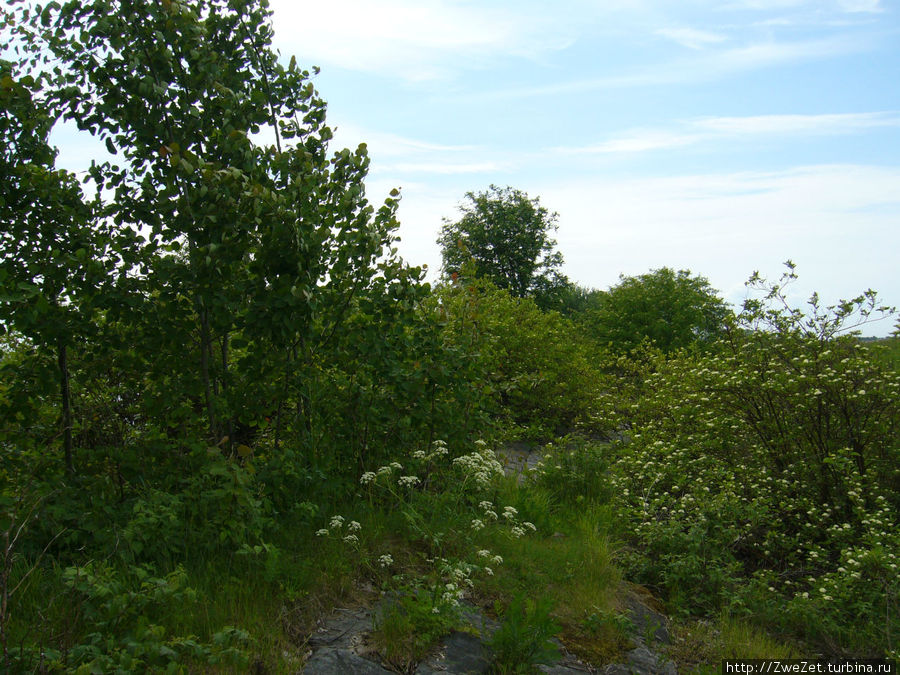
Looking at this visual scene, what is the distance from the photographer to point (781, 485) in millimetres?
6078

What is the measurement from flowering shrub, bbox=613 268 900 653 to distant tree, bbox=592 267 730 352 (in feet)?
39.2

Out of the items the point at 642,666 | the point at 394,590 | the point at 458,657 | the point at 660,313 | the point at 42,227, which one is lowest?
the point at 642,666

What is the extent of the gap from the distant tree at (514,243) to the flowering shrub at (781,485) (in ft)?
82.4

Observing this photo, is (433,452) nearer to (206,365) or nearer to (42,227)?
(206,365)

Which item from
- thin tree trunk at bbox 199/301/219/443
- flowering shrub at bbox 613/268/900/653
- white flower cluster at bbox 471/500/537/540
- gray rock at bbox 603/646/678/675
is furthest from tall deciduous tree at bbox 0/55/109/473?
flowering shrub at bbox 613/268/900/653

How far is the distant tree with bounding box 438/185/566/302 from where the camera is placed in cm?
3288

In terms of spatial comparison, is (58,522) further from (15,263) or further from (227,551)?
(15,263)

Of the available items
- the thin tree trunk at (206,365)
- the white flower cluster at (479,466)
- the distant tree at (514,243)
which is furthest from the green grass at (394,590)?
the distant tree at (514,243)

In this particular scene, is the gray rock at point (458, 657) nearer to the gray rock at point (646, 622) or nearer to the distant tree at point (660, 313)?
the gray rock at point (646, 622)

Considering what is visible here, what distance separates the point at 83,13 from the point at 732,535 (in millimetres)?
5732

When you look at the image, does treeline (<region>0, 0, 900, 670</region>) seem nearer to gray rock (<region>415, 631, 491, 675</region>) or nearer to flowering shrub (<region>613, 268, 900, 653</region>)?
flowering shrub (<region>613, 268, 900, 653</region>)

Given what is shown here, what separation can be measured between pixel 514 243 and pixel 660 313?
13.9 metres

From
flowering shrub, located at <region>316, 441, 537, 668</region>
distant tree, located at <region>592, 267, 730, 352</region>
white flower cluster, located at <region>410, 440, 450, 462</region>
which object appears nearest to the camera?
flowering shrub, located at <region>316, 441, 537, 668</region>

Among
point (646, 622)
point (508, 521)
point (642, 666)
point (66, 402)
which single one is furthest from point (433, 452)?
point (66, 402)
